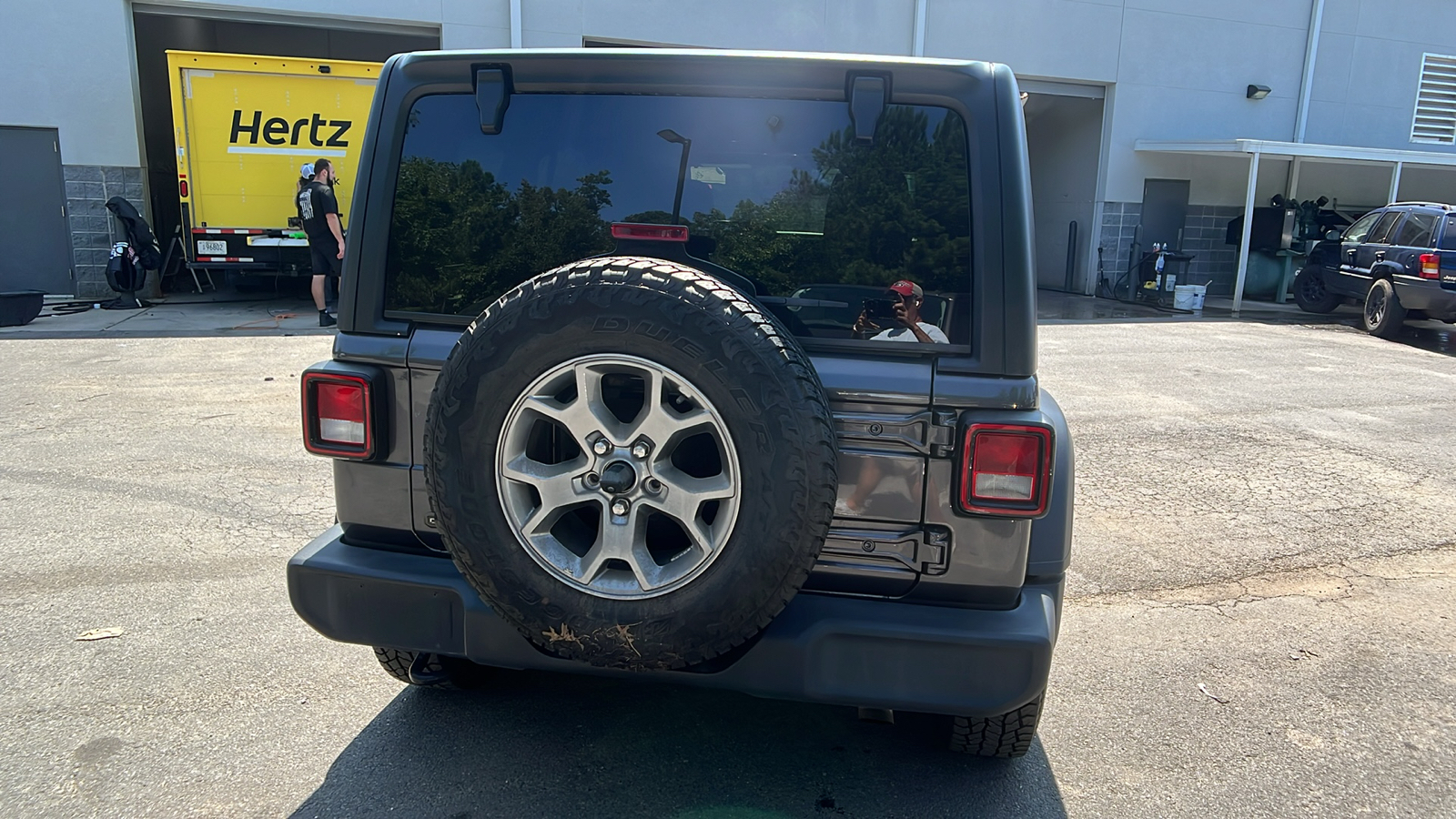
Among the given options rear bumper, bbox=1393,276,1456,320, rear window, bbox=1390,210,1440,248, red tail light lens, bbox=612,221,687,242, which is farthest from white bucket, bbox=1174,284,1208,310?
red tail light lens, bbox=612,221,687,242

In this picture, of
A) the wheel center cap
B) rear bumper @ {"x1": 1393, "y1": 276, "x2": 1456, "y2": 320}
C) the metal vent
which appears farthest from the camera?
the metal vent

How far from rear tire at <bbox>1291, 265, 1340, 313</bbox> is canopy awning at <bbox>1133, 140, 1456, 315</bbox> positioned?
0.92 m

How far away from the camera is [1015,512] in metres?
2.40

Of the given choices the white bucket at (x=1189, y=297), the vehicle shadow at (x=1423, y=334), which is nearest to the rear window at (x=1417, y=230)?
the vehicle shadow at (x=1423, y=334)

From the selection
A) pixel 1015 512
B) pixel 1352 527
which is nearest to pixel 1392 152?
pixel 1352 527

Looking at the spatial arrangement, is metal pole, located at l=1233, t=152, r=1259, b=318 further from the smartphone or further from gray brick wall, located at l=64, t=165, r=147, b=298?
gray brick wall, located at l=64, t=165, r=147, b=298

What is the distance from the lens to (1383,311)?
13250 mm

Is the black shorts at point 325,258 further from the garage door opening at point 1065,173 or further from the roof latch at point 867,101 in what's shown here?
the garage door opening at point 1065,173

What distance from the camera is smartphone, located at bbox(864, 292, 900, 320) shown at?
2471 mm

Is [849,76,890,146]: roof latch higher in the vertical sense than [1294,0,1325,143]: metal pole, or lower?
lower

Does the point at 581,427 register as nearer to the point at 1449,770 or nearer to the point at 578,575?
the point at 578,575

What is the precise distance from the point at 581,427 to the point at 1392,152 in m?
20.0

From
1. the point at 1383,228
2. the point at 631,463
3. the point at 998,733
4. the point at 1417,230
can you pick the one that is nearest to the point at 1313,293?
the point at 1383,228

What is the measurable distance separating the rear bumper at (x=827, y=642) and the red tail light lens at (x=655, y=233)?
1.01m
